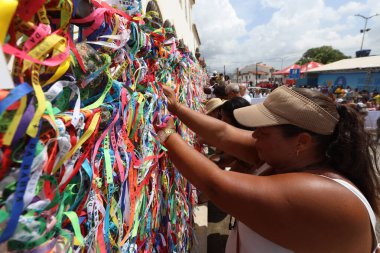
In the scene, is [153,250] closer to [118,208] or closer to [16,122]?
[118,208]

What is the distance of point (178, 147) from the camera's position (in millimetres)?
1342

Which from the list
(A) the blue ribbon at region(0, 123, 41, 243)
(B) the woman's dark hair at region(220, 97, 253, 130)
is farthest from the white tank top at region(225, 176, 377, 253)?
(B) the woman's dark hair at region(220, 97, 253, 130)

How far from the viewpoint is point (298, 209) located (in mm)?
1058

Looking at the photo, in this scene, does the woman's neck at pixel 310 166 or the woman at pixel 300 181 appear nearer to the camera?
the woman at pixel 300 181

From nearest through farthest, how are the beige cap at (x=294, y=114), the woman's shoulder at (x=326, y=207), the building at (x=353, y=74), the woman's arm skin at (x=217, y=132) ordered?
1. the woman's shoulder at (x=326, y=207)
2. the beige cap at (x=294, y=114)
3. the woman's arm skin at (x=217, y=132)
4. the building at (x=353, y=74)

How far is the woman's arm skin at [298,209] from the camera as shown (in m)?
1.06

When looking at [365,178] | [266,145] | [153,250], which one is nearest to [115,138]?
[266,145]

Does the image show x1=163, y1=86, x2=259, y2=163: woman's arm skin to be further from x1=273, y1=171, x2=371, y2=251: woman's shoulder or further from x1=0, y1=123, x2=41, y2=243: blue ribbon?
x1=0, y1=123, x2=41, y2=243: blue ribbon

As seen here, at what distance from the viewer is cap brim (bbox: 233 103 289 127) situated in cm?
129

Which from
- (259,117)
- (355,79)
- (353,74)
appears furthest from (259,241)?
(353,74)

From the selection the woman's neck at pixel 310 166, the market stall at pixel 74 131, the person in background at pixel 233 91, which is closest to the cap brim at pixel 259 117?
the woman's neck at pixel 310 166

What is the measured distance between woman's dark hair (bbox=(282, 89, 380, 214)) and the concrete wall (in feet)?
67.7

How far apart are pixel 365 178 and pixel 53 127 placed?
1.42 m

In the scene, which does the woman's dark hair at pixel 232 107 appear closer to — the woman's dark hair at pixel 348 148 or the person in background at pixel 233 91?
the woman's dark hair at pixel 348 148
